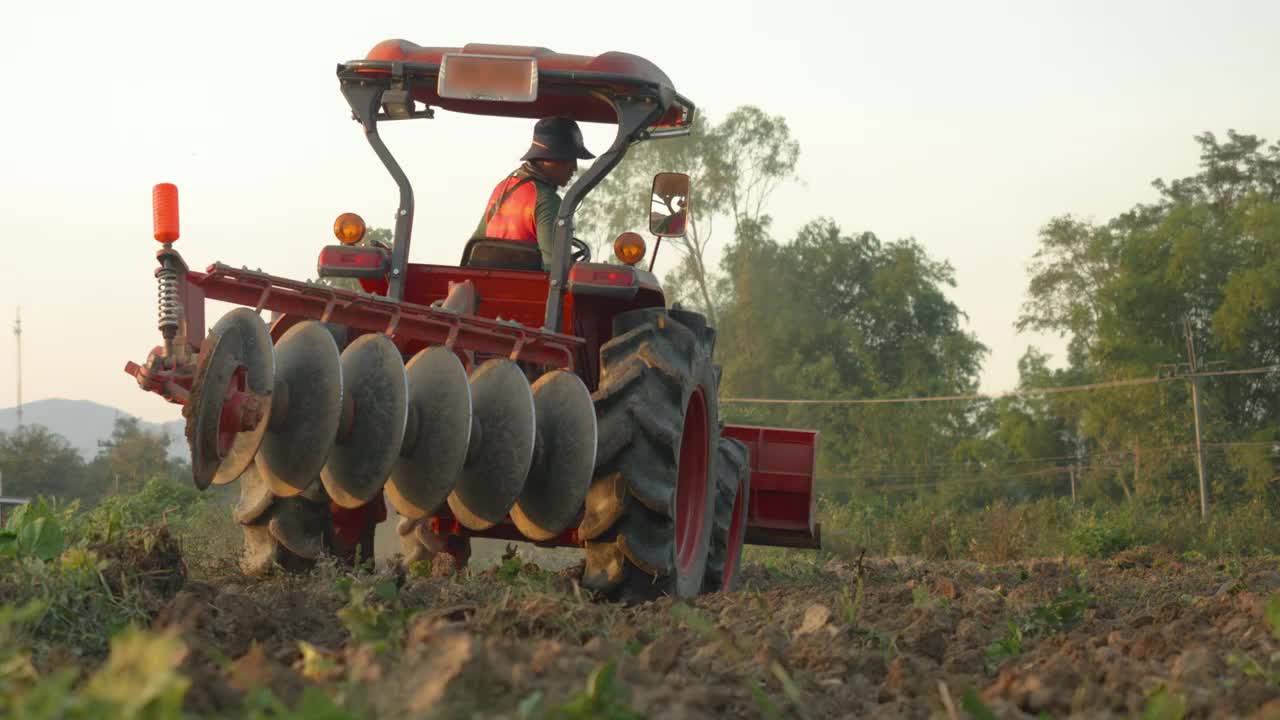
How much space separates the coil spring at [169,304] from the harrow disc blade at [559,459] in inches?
57.5

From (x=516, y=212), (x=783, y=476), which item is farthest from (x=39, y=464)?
(x=516, y=212)

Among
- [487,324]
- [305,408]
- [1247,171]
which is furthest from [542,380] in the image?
[1247,171]

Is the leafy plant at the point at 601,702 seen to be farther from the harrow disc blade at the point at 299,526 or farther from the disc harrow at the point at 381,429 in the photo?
the harrow disc blade at the point at 299,526

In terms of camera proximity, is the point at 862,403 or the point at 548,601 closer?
the point at 548,601

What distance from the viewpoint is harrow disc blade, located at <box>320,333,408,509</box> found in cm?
489

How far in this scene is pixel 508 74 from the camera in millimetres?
6184

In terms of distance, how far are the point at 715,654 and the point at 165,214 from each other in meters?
2.15

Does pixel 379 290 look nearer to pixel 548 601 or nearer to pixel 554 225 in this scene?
pixel 554 225

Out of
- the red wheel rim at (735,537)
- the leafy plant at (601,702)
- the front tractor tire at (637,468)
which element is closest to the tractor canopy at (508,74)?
the front tractor tire at (637,468)

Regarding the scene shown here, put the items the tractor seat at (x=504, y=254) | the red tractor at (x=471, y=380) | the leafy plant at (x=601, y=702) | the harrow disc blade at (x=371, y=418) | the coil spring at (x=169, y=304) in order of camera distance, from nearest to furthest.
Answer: the leafy plant at (x=601, y=702)
the coil spring at (x=169, y=304)
the red tractor at (x=471, y=380)
the harrow disc blade at (x=371, y=418)
the tractor seat at (x=504, y=254)

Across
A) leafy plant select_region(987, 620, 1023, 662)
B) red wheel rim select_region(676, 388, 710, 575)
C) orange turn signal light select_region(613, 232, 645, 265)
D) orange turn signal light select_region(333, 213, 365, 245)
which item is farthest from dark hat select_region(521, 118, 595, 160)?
leafy plant select_region(987, 620, 1023, 662)

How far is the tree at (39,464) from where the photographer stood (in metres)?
46.0

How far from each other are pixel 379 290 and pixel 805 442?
112 inches

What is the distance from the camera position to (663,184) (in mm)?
6797
